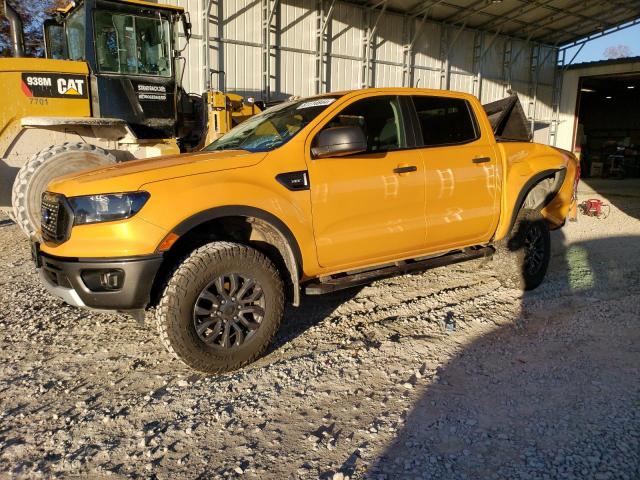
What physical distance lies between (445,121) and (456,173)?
1.80 feet

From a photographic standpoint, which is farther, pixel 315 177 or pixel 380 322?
pixel 380 322

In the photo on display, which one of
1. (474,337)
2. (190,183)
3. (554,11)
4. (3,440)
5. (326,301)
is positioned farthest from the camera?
(554,11)

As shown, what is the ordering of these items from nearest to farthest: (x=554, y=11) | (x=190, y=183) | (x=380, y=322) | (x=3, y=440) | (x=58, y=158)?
1. (x=3, y=440)
2. (x=190, y=183)
3. (x=380, y=322)
4. (x=58, y=158)
5. (x=554, y=11)

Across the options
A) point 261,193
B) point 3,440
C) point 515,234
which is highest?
point 261,193

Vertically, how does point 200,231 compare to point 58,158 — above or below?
below

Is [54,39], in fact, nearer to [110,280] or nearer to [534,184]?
[110,280]

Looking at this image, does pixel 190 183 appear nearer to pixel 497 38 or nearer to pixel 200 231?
pixel 200 231

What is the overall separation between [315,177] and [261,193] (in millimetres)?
464

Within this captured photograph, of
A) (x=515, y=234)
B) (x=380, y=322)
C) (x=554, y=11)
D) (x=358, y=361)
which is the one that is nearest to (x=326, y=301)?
(x=380, y=322)

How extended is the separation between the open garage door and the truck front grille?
83.0ft

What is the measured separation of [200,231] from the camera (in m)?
3.52

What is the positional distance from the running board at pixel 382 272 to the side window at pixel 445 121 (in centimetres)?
105

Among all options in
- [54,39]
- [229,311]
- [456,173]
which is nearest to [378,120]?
[456,173]

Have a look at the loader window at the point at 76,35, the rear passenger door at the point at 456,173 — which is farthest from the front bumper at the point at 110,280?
the loader window at the point at 76,35
